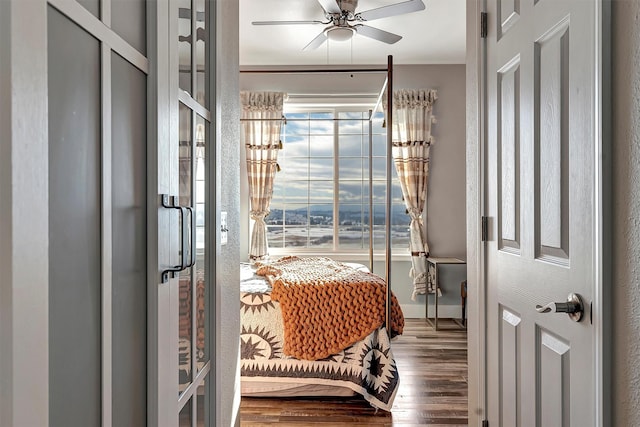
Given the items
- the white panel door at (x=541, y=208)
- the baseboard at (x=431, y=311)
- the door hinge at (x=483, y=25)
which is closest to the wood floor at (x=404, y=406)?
the white panel door at (x=541, y=208)

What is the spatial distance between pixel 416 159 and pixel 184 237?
420 centimetres

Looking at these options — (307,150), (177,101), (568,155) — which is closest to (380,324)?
(568,155)

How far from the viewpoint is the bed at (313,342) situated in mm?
2883

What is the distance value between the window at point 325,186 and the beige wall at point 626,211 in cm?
435

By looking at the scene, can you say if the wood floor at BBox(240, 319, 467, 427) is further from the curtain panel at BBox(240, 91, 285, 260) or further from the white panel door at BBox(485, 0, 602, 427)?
the curtain panel at BBox(240, 91, 285, 260)

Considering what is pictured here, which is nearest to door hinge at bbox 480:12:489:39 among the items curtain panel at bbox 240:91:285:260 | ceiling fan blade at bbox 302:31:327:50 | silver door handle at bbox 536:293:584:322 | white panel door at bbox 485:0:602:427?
white panel door at bbox 485:0:602:427

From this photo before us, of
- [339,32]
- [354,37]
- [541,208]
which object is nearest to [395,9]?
[339,32]

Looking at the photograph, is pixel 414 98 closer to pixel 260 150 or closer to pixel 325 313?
pixel 260 150

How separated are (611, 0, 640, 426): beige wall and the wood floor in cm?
176

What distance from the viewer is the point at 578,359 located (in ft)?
3.81

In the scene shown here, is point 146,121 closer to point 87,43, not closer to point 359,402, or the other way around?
point 87,43

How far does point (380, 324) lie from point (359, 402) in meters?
0.51

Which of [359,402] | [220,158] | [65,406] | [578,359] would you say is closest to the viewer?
[65,406]

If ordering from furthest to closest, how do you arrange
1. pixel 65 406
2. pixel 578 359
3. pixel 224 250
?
pixel 224 250
pixel 578 359
pixel 65 406
